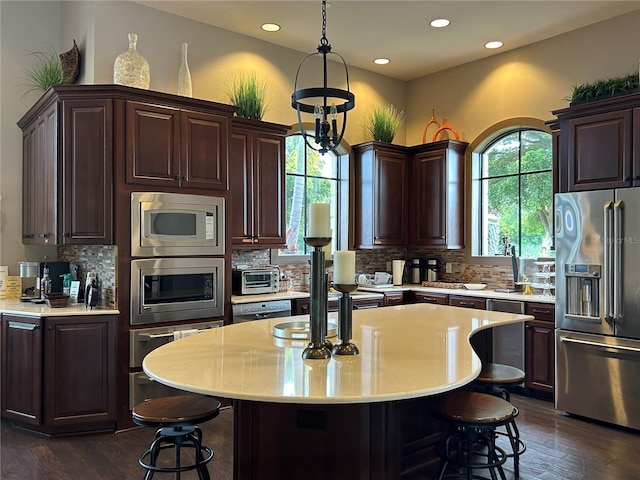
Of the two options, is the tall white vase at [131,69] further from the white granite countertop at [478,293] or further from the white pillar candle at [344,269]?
the white granite countertop at [478,293]

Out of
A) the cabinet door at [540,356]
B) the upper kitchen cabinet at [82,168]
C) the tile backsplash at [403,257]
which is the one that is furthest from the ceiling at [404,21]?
the cabinet door at [540,356]

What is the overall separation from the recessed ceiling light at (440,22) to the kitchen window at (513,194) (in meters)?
Answer: 1.47

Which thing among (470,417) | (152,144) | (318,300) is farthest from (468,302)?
(318,300)

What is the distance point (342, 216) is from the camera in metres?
6.27

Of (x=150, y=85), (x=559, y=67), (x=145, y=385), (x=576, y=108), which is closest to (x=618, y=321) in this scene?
(x=576, y=108)

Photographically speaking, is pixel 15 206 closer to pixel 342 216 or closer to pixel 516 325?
pixel 342 216

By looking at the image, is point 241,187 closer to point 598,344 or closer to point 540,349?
point 540,349

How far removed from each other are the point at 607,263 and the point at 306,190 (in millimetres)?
3175

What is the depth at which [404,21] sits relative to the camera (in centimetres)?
502

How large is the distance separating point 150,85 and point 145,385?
8.42 ft

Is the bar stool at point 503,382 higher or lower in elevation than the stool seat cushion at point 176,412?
lower

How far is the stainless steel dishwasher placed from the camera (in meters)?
4.80

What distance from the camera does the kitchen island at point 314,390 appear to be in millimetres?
1707

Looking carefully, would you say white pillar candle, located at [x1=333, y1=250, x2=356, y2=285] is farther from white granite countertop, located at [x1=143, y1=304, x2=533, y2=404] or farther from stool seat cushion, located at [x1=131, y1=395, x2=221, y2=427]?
stool seat cushion, located at [x1=131, y1=395, x2=221, y2=427]
